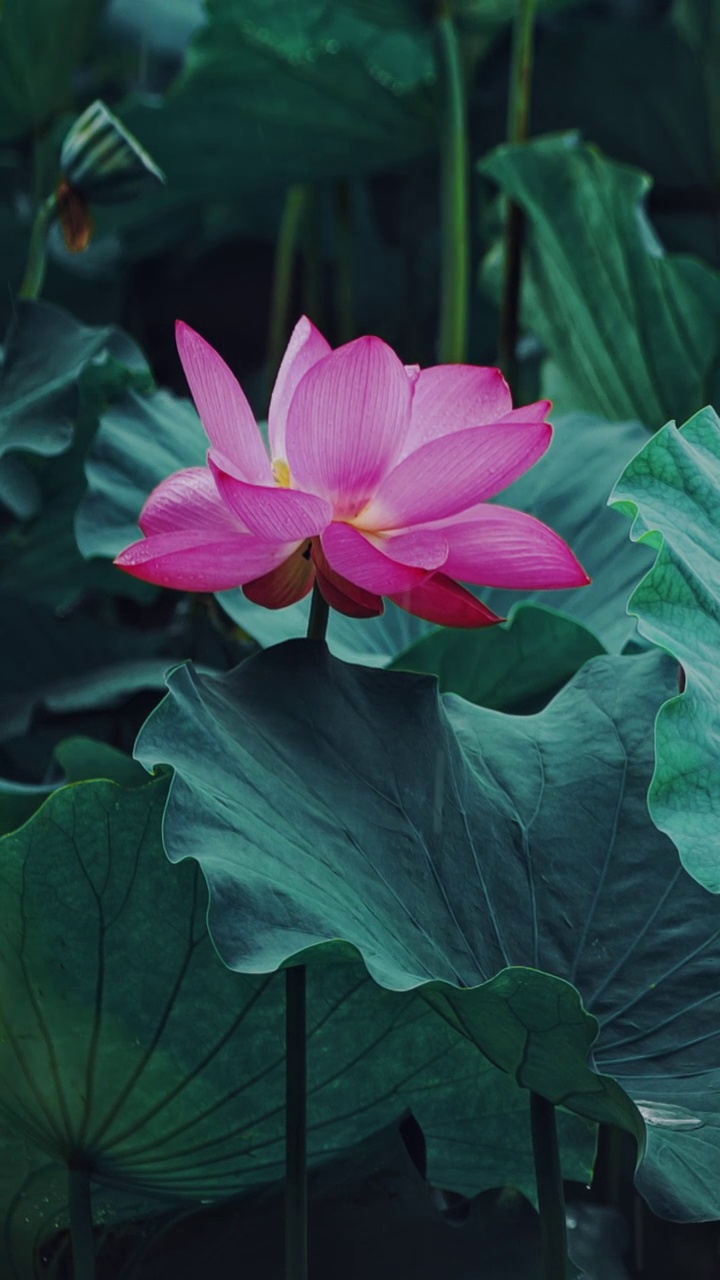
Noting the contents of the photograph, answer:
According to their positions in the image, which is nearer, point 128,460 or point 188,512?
point 188,512

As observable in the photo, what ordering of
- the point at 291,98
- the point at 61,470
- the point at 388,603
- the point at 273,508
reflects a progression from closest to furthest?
the point at 273,508 → the point at 388,603 → the point at 61,470 → the point at 291,98

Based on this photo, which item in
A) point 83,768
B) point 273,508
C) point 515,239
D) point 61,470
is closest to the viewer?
point 273,508

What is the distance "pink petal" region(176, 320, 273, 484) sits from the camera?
0.50 m

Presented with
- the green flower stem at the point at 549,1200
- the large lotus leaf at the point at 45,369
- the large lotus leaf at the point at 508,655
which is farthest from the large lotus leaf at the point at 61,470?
the green flower stem at the point at 549,1200

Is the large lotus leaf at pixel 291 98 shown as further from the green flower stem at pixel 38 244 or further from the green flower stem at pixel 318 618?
the green flower stem at pixel 318 618

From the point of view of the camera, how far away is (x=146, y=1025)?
540mm

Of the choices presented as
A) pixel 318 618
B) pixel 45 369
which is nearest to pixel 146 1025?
pixel 318 618

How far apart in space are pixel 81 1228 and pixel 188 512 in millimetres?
291

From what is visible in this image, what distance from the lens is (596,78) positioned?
1.57m

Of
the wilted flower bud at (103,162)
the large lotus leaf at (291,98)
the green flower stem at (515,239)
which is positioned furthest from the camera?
the large lotus leaf at (291,98)

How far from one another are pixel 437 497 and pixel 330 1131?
0.29m

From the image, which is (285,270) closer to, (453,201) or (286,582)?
(453,201)

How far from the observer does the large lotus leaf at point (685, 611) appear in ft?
1.49

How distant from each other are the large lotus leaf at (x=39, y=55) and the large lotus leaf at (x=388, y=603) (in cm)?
53
